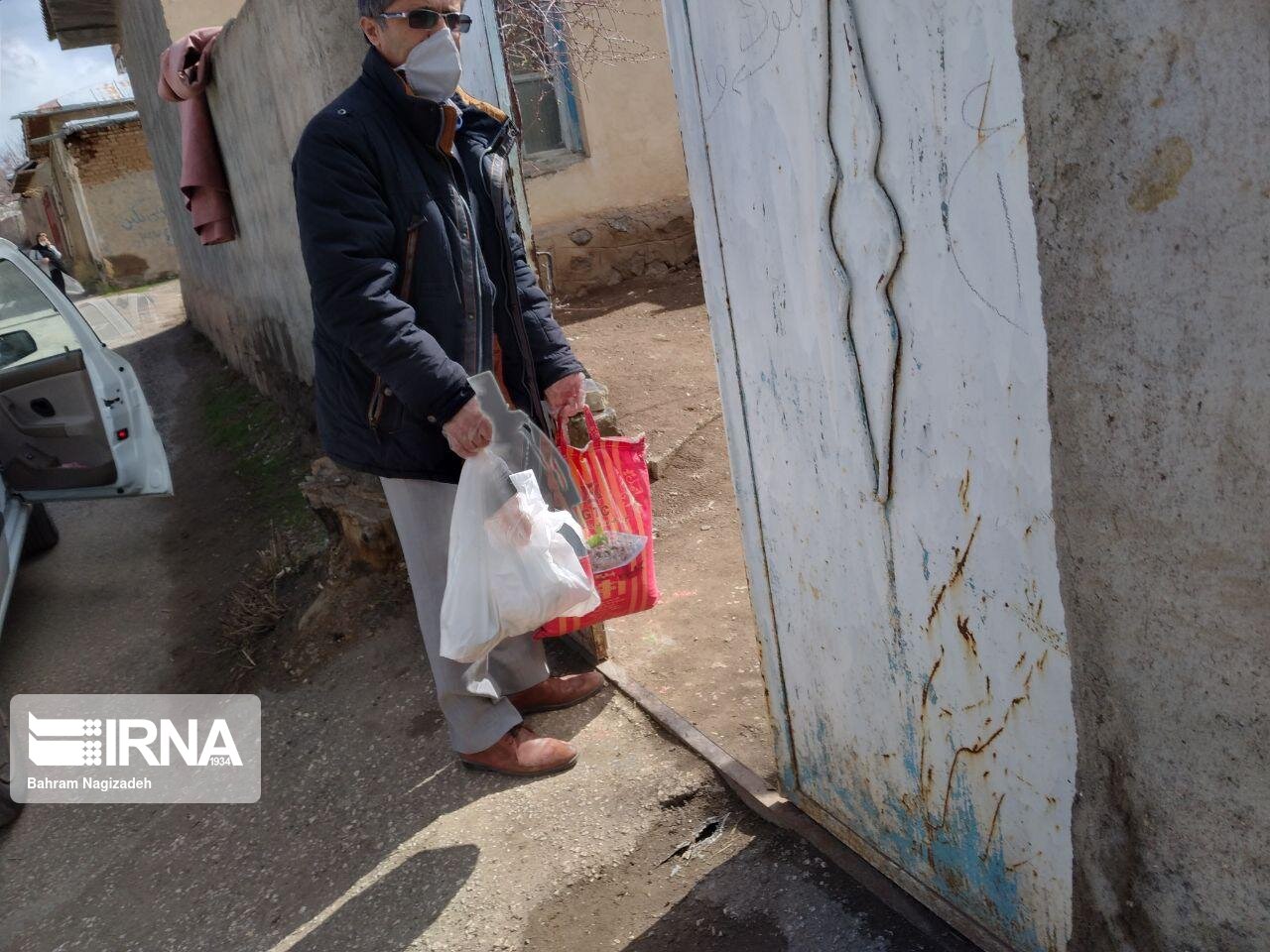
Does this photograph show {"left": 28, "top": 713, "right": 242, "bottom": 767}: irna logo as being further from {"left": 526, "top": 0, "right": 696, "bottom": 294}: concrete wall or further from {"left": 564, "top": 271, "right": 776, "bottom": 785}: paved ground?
{"left": 526, "top": 0, "right": 696, "bottom": 294}: concrete wall

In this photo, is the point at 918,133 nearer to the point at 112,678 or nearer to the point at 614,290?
the point at 112,678

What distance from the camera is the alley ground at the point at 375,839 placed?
2.33 meters

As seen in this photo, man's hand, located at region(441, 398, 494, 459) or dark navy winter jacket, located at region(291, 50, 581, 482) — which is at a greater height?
dark navy winter jacket, located at region(291, 50, 581, 482)

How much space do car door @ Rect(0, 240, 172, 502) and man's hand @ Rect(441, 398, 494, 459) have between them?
377 cm

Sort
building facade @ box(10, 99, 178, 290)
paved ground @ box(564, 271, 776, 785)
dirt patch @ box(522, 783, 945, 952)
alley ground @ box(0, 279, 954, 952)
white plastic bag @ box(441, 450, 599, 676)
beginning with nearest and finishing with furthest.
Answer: dirt patch @ box(522, 783, 945, 952) → alley ground @ box(0, 279, 954, 952) → white plastic bag @ box(441, 450, 599, 676) → paved ground @ box(564, 271, 776, 785) → building facade @ box(10, 99, 178, 290)

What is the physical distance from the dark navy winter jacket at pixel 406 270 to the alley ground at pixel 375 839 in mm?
915

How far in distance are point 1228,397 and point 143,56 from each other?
9742mm

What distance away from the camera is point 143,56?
8.99 meters

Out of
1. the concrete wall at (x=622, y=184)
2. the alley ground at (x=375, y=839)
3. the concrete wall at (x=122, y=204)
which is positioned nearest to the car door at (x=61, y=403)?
the alley ground at (x=375, y=839)

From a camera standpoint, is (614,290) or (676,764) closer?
(676,764)

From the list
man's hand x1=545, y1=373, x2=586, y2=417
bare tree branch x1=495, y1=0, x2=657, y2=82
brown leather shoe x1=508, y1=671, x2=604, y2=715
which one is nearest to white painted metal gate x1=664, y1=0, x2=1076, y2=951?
man's hand x1=545, y1=373, x2=586, y2=417

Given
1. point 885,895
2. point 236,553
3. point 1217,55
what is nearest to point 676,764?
point 885,895

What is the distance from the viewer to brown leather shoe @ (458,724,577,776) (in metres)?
2.84

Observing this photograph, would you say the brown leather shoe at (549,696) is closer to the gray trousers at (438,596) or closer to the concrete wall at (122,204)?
the gray trousers at (438,596)
